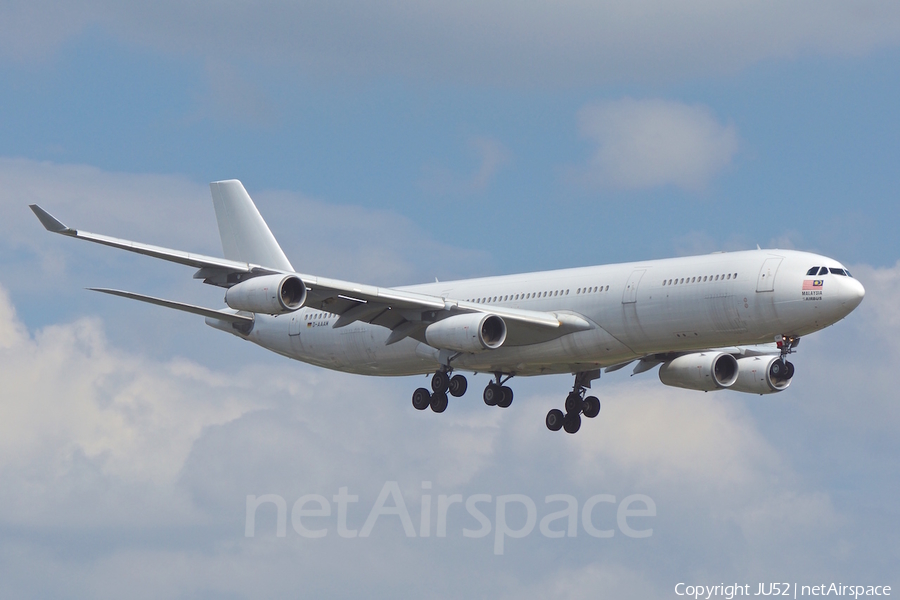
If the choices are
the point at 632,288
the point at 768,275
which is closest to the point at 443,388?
the point at 632,288

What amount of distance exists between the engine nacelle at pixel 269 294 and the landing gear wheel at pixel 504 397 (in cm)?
1213

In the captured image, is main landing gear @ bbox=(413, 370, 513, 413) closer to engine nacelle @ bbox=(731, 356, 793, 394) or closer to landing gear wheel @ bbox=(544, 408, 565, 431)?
landing gear wheel @ bbox=(544, 408, 565, 431)

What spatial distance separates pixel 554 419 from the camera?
62.8 meters

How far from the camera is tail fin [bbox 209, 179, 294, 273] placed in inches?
2761

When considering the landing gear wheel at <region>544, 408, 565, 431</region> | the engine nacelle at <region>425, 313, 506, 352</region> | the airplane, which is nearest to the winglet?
the airplane

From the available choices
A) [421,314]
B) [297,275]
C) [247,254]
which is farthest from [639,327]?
[247,254]

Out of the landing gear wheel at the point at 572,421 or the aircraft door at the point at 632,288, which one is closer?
the aircraft door at the point at 632,288

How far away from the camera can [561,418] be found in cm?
6269

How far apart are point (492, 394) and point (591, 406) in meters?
4.93

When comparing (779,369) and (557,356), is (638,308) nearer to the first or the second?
(557,356)

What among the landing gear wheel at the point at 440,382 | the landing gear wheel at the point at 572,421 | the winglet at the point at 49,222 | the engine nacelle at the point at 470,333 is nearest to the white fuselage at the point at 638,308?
the landing gear wheel at the point at 440,382

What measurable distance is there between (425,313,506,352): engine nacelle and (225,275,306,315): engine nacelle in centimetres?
600

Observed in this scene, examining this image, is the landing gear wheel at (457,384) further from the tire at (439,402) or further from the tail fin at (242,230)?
the tail fin at (242,230)

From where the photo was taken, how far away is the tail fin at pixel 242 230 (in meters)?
70.1
